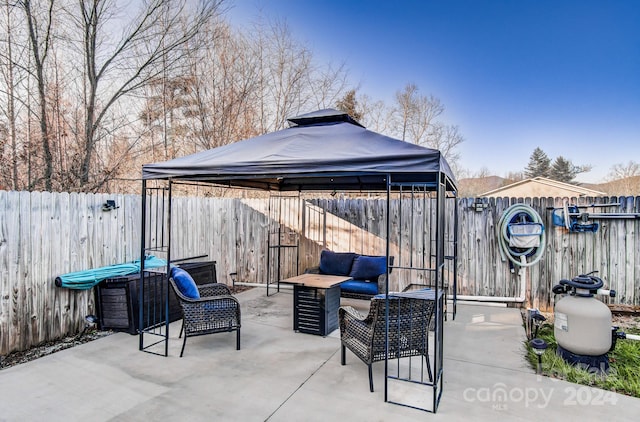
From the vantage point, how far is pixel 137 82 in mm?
7820

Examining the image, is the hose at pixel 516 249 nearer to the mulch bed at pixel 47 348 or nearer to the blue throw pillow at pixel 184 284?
the blue throw pillow at pixel 184 284

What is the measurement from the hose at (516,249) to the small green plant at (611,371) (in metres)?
1.82

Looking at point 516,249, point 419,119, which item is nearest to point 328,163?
point 516,249

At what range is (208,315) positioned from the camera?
392cm

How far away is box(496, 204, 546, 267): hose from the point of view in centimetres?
576

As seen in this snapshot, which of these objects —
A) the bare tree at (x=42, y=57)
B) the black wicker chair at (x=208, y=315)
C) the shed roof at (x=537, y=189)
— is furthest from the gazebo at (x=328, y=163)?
the shed roof at (x=537, y=189)

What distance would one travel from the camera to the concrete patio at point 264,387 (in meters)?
2.72

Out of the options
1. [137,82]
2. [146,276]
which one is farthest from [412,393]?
[137,82]

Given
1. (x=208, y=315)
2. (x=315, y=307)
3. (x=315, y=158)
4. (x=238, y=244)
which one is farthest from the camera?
(x=238, y=244)

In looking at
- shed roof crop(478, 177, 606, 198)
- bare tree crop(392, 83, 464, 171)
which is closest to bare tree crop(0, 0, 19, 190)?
bare tree crop(392, 83, 464, 171)

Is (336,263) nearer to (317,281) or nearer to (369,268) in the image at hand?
(369,268)

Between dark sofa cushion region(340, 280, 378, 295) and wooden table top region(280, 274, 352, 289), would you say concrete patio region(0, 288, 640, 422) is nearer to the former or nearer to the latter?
wooden table top region(280, 274, 352, 289)

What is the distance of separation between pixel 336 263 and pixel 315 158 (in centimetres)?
327

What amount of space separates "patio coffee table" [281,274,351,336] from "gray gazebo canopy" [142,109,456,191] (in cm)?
153
